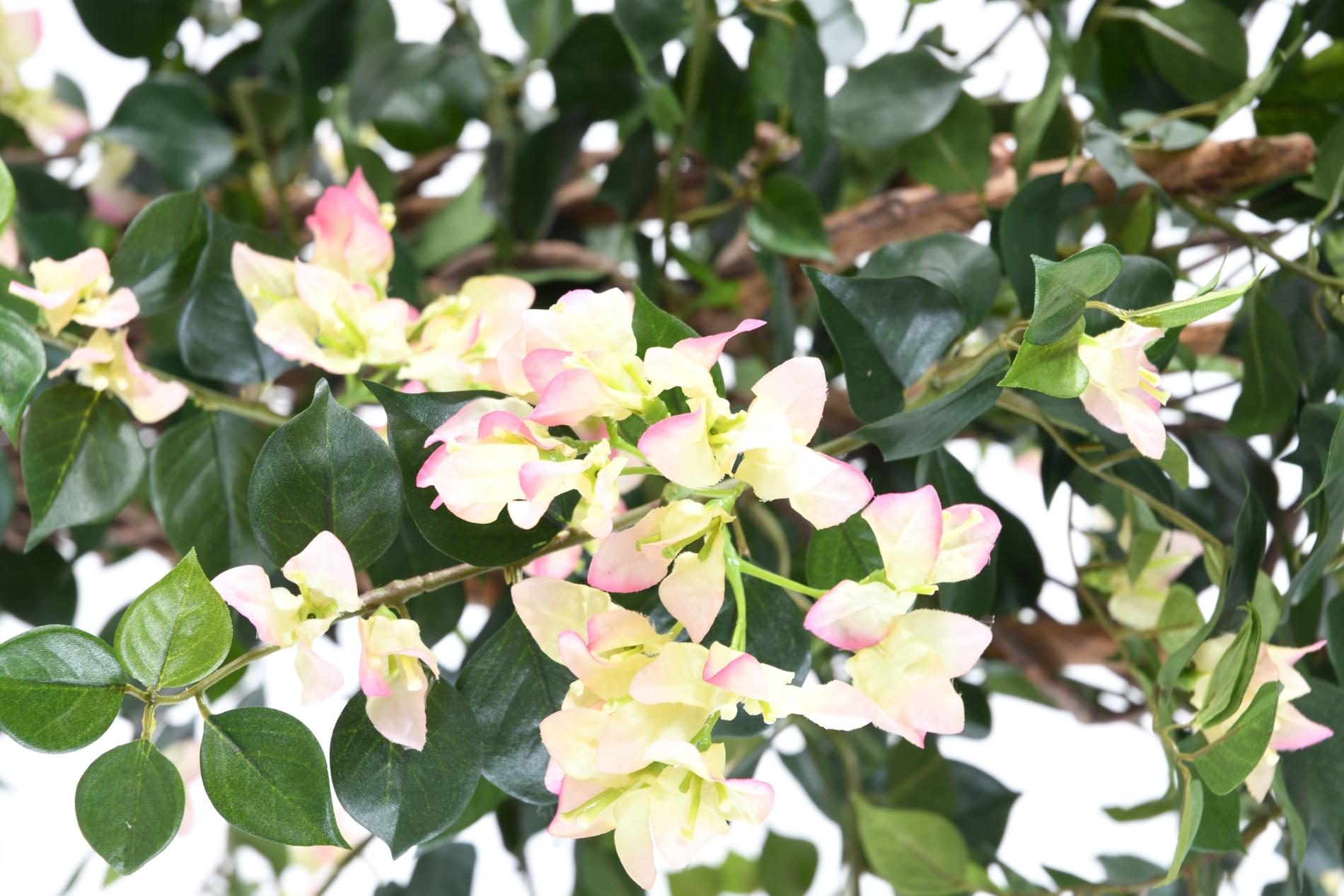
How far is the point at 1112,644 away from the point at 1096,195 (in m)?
0.19

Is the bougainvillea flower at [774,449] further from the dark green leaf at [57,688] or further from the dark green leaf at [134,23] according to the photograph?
the dark green leaf at [134,23]

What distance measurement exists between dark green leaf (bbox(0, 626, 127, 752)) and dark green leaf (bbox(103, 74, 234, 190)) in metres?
0.34

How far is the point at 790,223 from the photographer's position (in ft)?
1.45

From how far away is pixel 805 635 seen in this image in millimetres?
274

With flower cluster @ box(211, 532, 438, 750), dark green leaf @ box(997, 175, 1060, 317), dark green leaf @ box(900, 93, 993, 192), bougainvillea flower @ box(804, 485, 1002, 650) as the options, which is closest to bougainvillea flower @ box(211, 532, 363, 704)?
flower cluster @ box(211, 532, 438, 750)

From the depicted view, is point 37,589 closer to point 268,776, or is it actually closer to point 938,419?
point 268,776

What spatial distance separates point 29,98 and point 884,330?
1.88 feet

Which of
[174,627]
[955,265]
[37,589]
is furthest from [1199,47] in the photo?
[37,589]

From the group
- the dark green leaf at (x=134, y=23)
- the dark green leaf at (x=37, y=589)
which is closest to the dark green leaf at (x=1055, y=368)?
the dark green leaf at (x=37, y=589)

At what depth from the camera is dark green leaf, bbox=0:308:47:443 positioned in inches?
→ 10.3

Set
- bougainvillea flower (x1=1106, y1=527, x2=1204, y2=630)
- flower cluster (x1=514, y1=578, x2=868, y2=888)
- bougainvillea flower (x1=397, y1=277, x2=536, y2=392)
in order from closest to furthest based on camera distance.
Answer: flower cluster (x1=514, y1=578, x2=868, y2=888), bougainvillea flower (x1=397, y1=277, x2=536, y2=392), bougainvillea flower (x1=1106, y1=527, x2=1204, y2=630)

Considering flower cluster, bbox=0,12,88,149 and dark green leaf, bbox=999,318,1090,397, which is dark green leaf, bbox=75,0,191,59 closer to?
flower cluster, bbox=0,12,88,149

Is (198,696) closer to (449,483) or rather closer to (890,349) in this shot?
(449,483)

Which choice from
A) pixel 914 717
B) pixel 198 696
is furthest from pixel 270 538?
pixel 914 717
